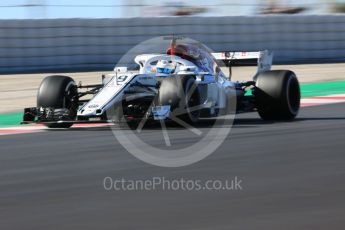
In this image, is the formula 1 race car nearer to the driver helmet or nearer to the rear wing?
the driver helmet

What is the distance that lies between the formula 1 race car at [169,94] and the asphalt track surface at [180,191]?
34 cm

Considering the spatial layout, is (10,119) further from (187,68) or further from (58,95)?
(187,68)

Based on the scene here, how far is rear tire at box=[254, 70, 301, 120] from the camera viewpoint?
41.9 ft

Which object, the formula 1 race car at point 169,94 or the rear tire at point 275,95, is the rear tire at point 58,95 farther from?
the rear tire at point 275,95

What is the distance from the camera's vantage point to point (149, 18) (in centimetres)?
2322

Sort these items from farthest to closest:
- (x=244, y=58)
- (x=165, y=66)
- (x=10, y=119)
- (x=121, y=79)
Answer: (x=10, y=119) < (x=244, y=58) < (x=165, y=66) < (x=121, y=79)

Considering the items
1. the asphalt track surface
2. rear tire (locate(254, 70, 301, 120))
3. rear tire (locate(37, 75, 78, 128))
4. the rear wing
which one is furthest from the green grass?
rear tire (locate(254, 70, 301, 120))

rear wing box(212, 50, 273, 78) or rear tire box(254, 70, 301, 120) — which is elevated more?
rear wing box(212, 50, 273, 78)

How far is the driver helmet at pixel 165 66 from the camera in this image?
12633 mm

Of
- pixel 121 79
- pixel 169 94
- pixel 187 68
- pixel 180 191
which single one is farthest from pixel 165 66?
pixel 180 191

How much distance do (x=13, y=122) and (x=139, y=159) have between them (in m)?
5.27

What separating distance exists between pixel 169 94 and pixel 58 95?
1552 mm

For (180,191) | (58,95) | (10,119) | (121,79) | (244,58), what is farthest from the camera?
(10,119)

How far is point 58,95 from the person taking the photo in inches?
481
